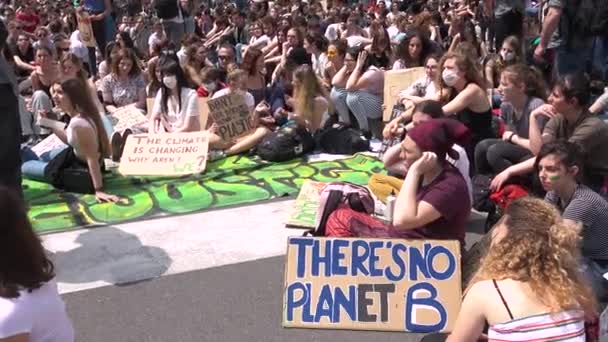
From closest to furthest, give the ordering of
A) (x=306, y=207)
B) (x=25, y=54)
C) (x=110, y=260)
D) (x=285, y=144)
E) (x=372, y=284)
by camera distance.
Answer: (x=372, y=284), (x=110, y=260), (x=306, y=207), (x=285, y=144), (x=25, y=54)

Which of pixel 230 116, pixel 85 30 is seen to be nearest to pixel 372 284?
pixel 230 116

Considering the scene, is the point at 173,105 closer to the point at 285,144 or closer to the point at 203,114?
the point at 203,114

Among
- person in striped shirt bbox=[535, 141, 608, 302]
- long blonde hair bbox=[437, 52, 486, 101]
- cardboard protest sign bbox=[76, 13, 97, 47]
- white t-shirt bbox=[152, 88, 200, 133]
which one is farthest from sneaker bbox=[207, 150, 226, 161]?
cardboard protest sign bbox=[76, 13, 97, 47]

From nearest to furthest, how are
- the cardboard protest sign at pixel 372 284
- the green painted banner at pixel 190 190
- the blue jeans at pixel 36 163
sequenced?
1. the cardboard protest sign at pixel 372 284
2. the green painted banner at pixel 190 190
3. the blue jeans at pixel 36 163

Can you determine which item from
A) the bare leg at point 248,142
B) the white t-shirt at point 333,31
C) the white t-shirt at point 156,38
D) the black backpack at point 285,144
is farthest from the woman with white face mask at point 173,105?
the white t-shirt at point 333,31

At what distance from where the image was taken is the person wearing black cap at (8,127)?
4.98 meters

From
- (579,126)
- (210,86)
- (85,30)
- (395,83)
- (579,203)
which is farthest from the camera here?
(85,30)

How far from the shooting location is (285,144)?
310 inches

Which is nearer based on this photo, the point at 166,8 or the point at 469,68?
the point at 469,68

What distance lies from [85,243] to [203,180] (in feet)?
5.28

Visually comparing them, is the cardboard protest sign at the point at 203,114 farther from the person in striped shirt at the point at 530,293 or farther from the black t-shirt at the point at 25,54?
the person in striped shirt at the point at 530,293

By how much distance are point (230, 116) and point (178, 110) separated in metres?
0.51

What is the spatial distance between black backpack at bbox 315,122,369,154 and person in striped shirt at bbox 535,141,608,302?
11.9 feet

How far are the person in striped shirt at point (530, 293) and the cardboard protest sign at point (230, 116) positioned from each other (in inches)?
210
